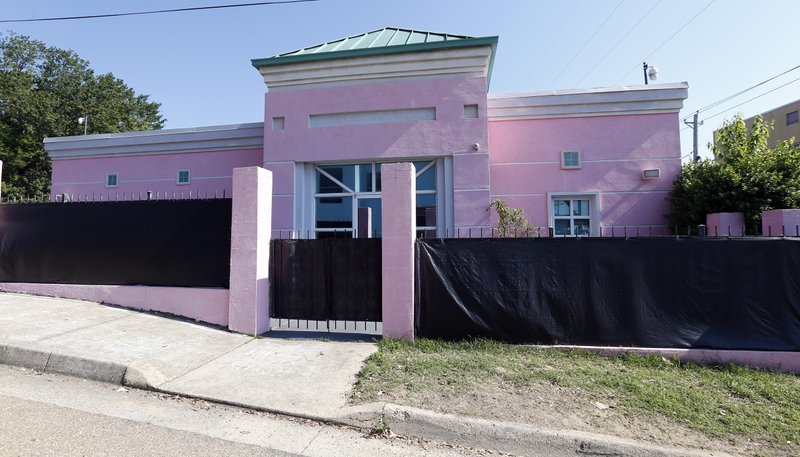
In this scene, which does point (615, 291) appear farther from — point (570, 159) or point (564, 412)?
point (570, 159)

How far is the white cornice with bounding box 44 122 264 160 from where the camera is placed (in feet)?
38.8

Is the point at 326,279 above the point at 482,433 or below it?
above

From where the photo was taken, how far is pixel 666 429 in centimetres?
377

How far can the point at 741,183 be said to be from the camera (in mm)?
8320

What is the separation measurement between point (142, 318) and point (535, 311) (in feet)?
20.1

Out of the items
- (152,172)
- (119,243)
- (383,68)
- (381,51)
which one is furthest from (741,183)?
(152,172)

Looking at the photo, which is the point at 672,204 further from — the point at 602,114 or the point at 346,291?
the point at 346,291

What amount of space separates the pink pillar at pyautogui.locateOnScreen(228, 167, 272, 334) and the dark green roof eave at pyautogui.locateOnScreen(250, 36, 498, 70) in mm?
4641

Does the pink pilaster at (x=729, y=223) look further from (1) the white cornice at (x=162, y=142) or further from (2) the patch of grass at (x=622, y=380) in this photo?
(1) the white cornice at (x=162, y=142)

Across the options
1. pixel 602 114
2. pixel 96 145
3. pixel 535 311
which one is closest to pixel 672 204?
pixel 602 114

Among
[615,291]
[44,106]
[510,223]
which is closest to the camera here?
[615,291]

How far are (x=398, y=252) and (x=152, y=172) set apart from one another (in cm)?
983

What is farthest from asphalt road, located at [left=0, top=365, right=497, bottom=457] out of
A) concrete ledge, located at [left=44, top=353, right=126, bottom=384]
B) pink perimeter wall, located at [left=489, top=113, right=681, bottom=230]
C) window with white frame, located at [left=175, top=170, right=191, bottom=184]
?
window with white frame, located at [left=175, top=170, right=191, bottom=184]

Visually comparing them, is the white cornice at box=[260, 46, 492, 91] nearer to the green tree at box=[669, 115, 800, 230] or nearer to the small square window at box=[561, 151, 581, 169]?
the small square window at box=[561, 151, 581, 169]
